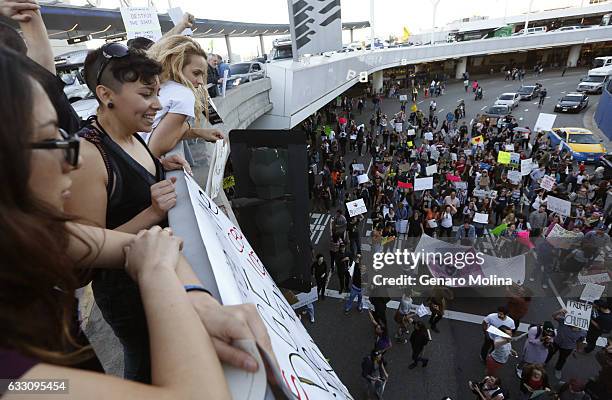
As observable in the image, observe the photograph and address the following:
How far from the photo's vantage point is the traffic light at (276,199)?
2498 mm

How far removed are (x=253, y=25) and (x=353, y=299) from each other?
47187mm

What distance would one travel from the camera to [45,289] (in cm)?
69

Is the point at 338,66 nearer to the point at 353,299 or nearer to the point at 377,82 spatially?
the point at 353,299

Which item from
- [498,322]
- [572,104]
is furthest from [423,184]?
[572,104]

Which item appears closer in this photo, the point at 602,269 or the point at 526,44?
the point at 602,269

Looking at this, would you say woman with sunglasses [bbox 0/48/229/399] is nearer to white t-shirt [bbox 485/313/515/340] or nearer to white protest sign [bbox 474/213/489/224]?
white t-shirt [bbox 485/313/515/340]

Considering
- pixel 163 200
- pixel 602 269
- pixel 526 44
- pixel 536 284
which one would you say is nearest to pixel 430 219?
pixel 536 284

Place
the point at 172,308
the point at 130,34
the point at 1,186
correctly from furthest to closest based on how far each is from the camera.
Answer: the point at 130,34 < the point at 172,308 < the point at 1,186

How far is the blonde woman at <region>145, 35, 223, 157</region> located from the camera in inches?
92.0

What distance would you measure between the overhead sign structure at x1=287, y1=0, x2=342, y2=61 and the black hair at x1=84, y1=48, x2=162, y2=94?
60.3ft

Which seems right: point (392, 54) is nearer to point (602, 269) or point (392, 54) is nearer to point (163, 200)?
point (602, 269)

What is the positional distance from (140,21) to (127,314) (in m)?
7.03

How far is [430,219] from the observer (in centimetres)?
1159

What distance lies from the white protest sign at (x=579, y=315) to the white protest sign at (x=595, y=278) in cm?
190
